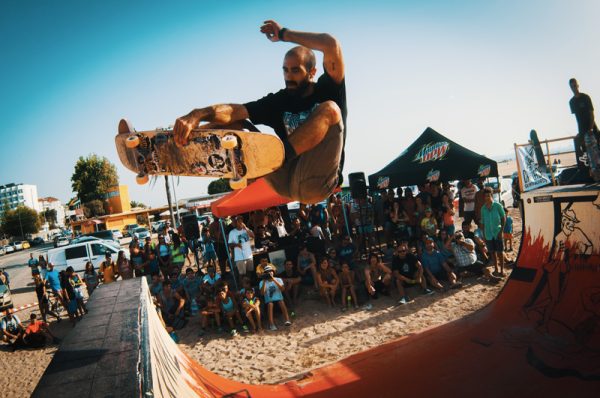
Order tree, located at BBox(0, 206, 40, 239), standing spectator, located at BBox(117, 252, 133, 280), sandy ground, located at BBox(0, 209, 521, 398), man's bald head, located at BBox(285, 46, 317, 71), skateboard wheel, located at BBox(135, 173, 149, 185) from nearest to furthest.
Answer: skateboard wheel, located at BBox(135, 173, 149, 185), man's bald head, located at BBox(285, 46, 317, 71), sandy ground, located at BBox(0, 209, 521, 398), standing spectator, located at BBox(117, 252, 133, 280), tree, located at BBox(0, 206, 40, 239)

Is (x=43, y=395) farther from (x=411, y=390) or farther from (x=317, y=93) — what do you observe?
(x=411, y=390)

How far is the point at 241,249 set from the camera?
888 cm

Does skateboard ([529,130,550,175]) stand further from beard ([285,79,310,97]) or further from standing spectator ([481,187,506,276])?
beard ([285,79,310,97])

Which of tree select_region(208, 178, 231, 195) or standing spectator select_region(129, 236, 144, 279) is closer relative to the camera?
standing spectator select_region(129, 236, 144, 279)

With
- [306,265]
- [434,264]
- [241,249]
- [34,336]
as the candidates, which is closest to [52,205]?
[34,336]

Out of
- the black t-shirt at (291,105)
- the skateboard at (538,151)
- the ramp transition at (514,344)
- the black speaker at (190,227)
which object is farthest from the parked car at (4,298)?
the skateboard at (538,151)

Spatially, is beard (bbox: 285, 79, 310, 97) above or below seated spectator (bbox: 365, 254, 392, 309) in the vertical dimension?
above

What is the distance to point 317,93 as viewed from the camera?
2.86 meters

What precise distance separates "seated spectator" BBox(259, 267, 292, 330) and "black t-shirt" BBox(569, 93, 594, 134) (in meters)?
6.76

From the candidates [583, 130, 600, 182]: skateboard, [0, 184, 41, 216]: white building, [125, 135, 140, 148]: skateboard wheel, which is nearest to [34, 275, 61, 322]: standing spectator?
[125, 135, 140, 148]: skateboard wheel

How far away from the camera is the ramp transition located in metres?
3.96

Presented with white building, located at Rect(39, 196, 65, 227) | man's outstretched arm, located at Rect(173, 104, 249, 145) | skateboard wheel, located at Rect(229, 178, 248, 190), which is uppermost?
white building, located at Rect(39, 196, 65, 227)

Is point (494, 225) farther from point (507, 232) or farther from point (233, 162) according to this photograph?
point (233, 162)

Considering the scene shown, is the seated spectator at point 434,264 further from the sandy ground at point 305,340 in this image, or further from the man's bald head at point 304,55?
the man's bald head at point 304,55
